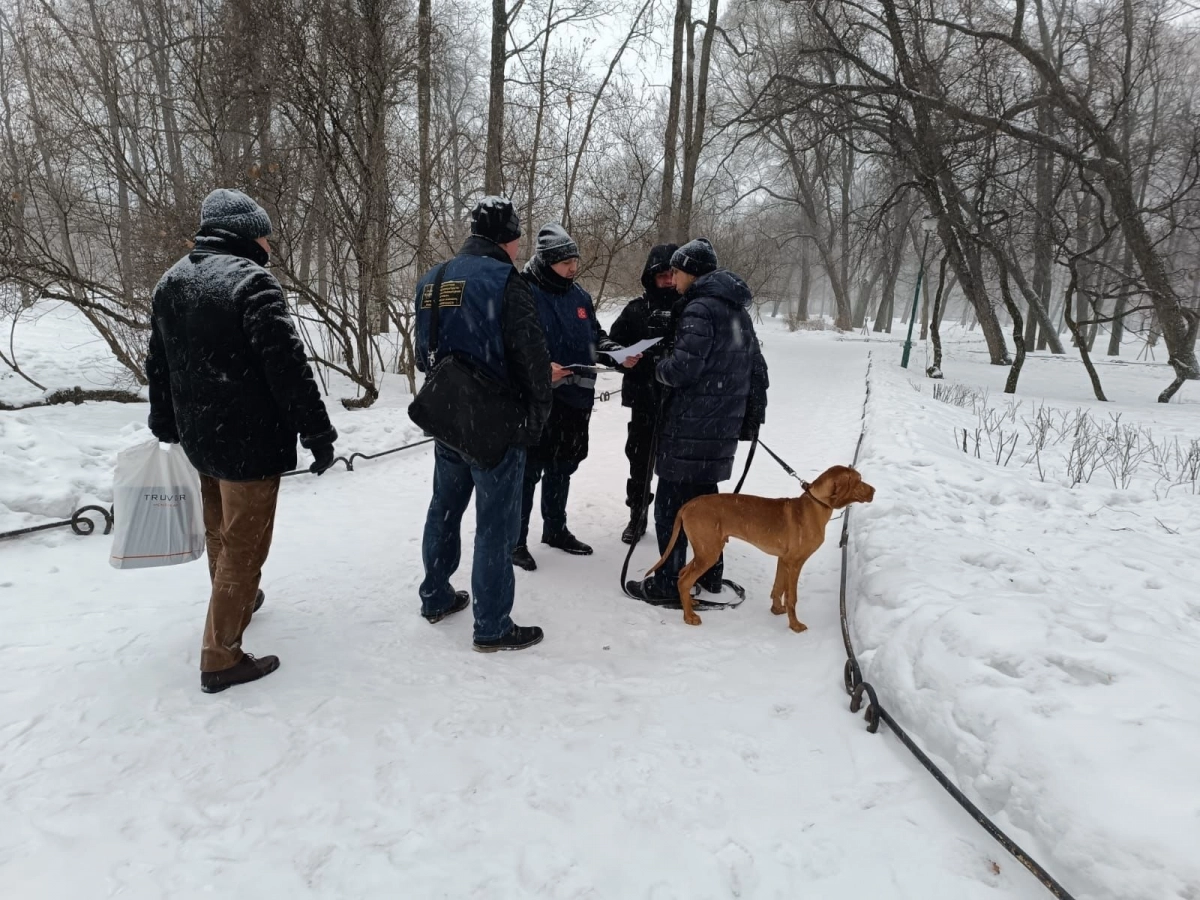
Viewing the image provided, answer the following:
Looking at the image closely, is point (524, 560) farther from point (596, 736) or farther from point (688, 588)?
point (596, 736)

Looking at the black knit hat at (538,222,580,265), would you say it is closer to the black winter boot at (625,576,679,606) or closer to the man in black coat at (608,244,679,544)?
the man in black coat at (608,244,679,544)

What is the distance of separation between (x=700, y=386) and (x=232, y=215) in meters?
2.43

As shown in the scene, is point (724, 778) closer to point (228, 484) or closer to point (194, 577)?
point (228, 484)

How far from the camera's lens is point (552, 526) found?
4.79 metres

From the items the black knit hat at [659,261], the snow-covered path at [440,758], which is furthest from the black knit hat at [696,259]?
the snow-covered path at [440,758]

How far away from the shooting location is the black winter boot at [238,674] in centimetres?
287

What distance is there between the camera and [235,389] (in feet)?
8.93

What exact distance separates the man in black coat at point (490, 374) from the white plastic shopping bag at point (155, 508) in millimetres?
1140

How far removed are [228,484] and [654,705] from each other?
214 cm

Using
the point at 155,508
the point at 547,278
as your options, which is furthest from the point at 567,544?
the point at 155,508

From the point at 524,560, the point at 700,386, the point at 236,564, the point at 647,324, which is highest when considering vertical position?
the point at 647,324

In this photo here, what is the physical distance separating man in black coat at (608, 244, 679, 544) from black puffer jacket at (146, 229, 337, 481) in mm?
2272

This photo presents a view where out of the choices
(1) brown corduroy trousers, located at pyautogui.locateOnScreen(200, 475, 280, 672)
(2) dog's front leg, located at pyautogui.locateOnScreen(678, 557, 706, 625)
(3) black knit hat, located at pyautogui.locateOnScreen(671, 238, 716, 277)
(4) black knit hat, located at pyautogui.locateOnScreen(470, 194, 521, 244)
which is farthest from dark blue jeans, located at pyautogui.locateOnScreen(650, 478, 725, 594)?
(1) brown corduroy trousers, located at pyautogui.locateOnScreen(200, 475, 280, 672)

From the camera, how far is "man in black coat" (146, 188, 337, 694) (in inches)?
105
